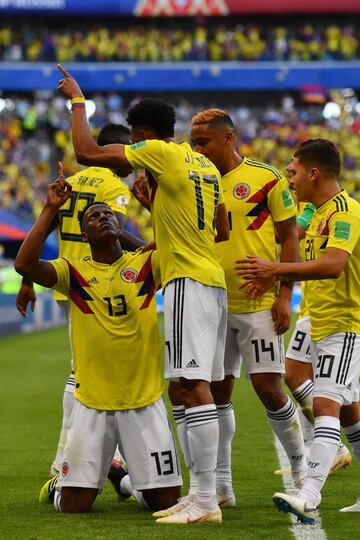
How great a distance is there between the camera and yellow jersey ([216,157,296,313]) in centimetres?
636

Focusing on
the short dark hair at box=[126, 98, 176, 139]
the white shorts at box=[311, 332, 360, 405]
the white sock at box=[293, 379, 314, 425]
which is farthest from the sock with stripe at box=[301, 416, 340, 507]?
the white sock at box=[293, 379, 314, 425]

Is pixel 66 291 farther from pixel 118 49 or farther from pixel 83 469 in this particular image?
pixel 118 49

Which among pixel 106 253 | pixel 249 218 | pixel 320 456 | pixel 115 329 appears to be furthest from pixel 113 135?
pixel 320 456

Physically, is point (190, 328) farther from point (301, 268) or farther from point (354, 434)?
point (354, 434)

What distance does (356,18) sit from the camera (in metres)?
44.6

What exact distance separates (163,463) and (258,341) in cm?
88

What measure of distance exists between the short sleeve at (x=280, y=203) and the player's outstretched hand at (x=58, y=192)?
1191 millimetres

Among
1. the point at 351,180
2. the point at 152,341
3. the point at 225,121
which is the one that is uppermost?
the point at 225,121

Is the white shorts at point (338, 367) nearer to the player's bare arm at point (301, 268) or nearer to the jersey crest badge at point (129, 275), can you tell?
the player's bare arm at point (301, 268)

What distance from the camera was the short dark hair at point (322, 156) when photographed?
6.07m

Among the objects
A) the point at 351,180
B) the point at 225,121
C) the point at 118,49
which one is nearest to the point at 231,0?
the point at 118,49

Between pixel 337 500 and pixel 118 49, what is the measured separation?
1475 inches

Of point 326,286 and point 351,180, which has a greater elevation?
point 326,286

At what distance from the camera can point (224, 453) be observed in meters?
6.40
